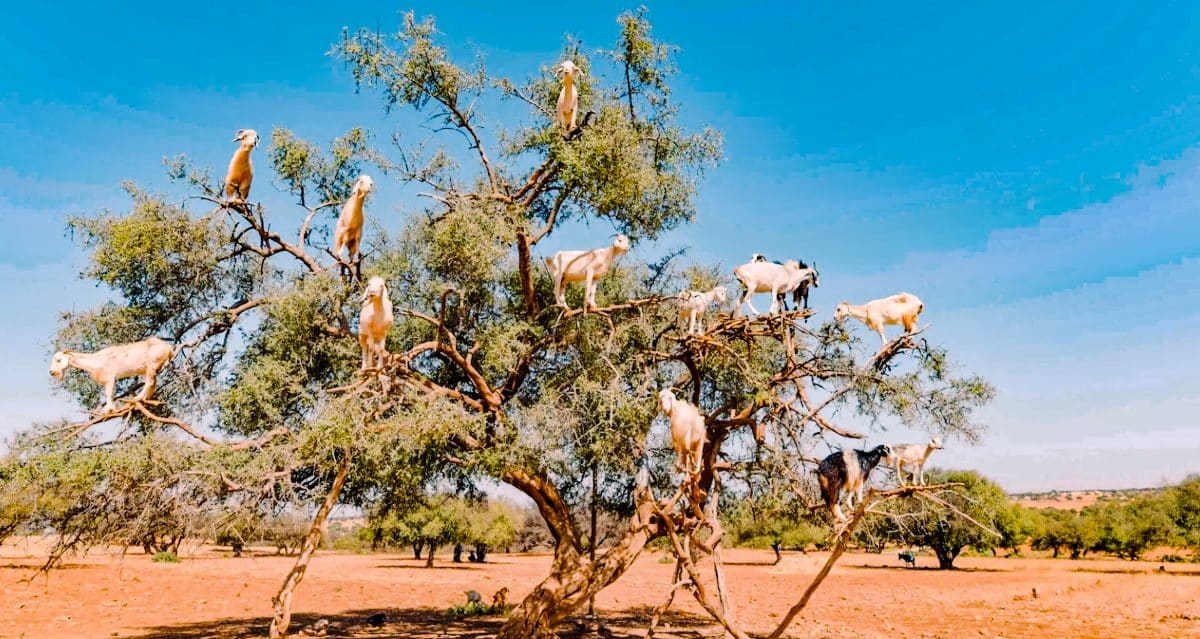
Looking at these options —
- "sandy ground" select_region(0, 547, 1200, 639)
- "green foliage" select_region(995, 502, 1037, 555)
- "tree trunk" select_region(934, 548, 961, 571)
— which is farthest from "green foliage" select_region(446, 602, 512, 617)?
"green foliage" select_region(995, 502, 1037, 555)

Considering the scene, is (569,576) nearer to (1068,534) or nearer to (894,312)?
(894,312)

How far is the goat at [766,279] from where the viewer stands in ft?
31.9

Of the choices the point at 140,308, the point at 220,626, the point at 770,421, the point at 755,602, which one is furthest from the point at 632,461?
the point at 755,602

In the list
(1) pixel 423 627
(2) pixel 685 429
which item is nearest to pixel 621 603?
(1) pixel 423 627

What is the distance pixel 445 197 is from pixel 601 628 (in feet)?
34.6

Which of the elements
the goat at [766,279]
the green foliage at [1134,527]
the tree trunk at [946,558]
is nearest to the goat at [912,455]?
the goat at [766,279]

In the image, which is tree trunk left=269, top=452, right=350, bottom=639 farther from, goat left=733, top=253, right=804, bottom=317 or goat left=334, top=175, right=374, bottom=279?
goat left=733, top=253, right=804, bottom=317

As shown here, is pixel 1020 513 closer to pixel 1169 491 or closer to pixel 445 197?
pixel 1169 491

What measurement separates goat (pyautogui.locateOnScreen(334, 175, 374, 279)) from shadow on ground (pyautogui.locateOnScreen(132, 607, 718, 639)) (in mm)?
8369

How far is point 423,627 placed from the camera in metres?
16.6

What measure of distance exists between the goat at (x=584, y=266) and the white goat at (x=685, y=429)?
2135 mm

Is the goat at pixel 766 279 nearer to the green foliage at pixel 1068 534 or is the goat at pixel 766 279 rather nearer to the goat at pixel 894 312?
the goat at pixel 894 312

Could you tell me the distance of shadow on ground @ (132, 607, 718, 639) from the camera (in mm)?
14898

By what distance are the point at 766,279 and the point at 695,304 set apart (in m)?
1.03
